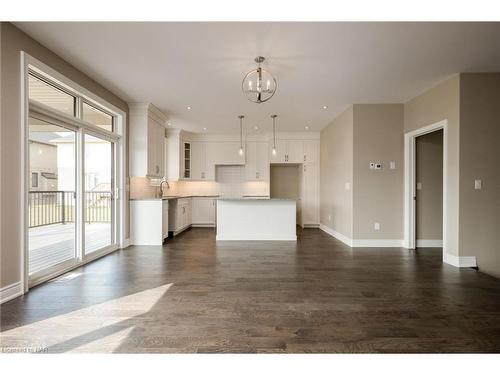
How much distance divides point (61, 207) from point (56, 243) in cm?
65

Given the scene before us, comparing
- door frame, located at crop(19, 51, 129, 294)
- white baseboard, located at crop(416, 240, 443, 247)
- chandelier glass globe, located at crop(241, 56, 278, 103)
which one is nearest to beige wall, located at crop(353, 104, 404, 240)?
white baseboard, located at crop(416, 240, 443, 247)

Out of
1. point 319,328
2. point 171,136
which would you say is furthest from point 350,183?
point 171,136

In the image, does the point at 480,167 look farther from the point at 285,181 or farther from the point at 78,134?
the point at 78,134

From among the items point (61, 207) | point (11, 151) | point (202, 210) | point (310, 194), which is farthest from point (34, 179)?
point (310, 194)

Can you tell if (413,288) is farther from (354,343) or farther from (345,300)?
(354,343)

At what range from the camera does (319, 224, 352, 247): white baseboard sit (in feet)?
17.8

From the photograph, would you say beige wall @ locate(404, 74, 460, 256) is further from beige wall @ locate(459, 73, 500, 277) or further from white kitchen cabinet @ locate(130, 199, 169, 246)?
white kitchen cabinet @ locate(130, 199, 169, 246)

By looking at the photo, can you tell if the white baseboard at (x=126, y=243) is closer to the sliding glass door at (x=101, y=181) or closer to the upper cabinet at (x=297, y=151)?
the sliding glass door at (x=101, y=181)

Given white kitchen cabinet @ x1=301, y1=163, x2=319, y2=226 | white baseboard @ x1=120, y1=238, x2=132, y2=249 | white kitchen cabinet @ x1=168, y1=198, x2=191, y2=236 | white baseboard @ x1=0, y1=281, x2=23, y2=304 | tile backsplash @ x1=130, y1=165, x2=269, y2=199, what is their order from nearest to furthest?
white baseboard @ x1=0, y1=281, x2=23, y2=304, white baseboard @ x1=120, y1=238, x2=132, y2=249, white kitchen cabinet @ x1=168, y1=198, x2=191, y2=236, white kitchen cabinet @ x1=301, y1=163, x2=319, y2=226, tile backsplash @ x1=130, y1=165, x2=269, y2=199

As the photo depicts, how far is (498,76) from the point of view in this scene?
12.7 ft

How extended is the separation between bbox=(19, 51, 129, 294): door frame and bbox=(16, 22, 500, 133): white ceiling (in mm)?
283

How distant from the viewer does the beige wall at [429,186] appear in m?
5.17

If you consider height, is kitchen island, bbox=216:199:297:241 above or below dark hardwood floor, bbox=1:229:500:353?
above

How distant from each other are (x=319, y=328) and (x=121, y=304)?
1.83m
